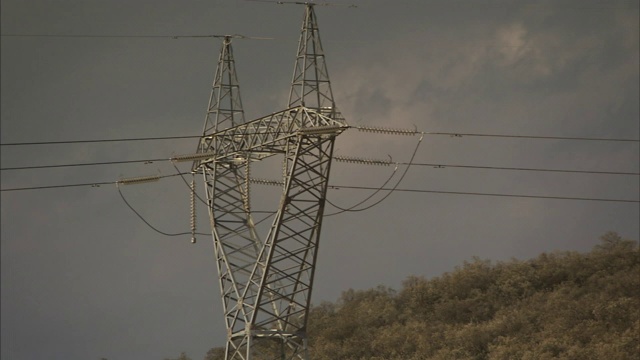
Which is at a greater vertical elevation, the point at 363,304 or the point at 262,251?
the point at 363,304

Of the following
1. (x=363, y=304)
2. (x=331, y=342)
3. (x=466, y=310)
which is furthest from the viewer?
(x=363, y=304)

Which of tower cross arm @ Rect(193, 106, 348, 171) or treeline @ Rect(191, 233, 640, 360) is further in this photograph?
treeline @ Rect(191, 233, 640, 360)

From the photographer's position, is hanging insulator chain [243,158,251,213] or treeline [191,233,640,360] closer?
hanging insulator chain [243,158,251,213]

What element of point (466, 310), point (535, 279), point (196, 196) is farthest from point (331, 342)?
point (196, 196)

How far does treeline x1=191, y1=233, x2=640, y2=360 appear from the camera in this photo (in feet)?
257

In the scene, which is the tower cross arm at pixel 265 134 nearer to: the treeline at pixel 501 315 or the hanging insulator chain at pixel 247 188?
the hanging insulator chain at pixel 247 188

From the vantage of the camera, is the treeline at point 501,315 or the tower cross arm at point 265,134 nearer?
the tower cross arm at point 265,134

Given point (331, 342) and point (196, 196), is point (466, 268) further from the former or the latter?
point (196, 196)

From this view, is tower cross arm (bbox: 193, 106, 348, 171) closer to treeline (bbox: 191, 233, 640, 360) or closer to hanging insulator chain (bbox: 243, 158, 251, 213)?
hanging insulator chain (bbox: 243, 158, 251, 213)

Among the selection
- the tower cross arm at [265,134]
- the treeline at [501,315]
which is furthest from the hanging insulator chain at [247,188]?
the treeline at [501,315]

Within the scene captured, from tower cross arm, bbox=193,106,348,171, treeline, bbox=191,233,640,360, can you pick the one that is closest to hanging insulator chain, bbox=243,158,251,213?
tower cross arm, bbox=193,106,348,171

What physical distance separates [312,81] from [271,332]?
29.9 ft

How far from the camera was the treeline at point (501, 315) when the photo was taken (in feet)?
257

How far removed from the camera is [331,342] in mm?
91188
